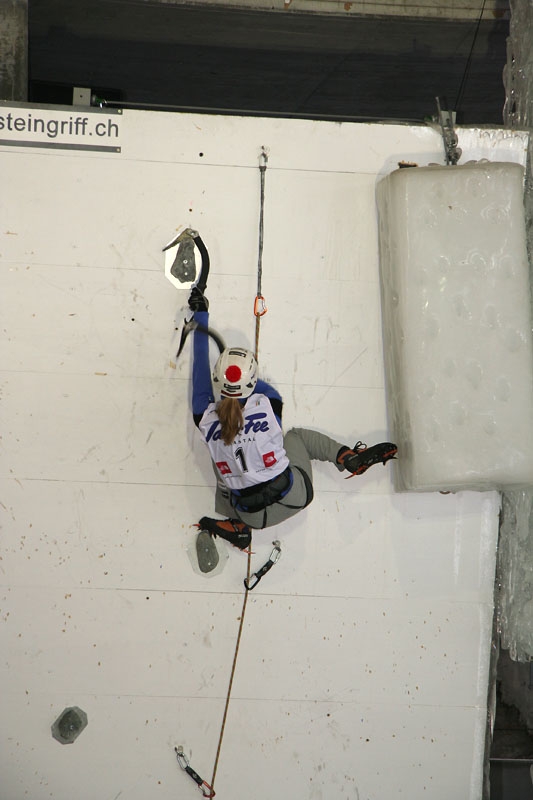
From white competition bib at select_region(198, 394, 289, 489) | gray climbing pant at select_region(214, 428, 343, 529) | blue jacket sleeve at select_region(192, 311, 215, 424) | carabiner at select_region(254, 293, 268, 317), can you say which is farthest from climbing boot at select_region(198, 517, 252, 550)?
carabiner at select_region(254, 293, 268, 317)

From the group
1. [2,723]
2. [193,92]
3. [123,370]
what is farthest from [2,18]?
[2,723]

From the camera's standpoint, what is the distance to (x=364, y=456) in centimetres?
262

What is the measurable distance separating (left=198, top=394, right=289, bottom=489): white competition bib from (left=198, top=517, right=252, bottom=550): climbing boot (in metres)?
0.22

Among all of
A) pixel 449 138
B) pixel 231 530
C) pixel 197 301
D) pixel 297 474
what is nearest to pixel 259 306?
pixel 197 301

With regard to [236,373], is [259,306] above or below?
above

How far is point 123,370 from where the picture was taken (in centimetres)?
276

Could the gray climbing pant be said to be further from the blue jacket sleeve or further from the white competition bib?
the blue jacket sleeve

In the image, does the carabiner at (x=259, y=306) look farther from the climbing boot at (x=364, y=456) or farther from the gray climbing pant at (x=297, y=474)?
the climbing boot at (x=364, y=456)

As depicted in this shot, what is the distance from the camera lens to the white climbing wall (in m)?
2.73

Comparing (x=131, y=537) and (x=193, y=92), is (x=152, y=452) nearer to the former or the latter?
(x=131, y=537)

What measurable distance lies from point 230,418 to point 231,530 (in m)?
0.55

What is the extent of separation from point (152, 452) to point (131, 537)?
37 cm

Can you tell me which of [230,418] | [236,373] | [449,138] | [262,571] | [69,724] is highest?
[449,138]

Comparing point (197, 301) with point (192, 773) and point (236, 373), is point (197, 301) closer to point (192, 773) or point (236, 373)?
point (236, 373)
